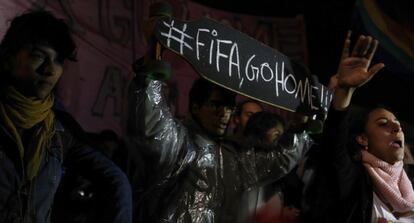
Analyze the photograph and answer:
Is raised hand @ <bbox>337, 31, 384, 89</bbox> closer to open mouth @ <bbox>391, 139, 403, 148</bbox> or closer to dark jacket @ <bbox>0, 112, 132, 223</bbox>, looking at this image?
open mouth @ <bbox>391, 139, 403, 148</bbox>

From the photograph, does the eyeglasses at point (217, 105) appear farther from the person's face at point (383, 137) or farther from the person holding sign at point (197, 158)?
the person's face at point (383, 137)

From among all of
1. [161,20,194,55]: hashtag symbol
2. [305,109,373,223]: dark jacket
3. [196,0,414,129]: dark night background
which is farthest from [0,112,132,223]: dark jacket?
[196,0,414,129]: dark night background

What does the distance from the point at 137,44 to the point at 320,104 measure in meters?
1.78

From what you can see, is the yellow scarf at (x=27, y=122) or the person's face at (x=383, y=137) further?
the person's face at (x=383, y=137)

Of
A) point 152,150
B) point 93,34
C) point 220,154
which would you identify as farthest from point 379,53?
point 152,150

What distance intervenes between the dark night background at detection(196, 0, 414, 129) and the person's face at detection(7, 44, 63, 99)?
3.56 m

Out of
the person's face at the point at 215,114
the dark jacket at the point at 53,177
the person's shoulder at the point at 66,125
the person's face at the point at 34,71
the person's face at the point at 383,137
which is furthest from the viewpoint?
the person's face at the point at 383,137

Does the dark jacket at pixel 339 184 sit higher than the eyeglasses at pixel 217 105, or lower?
lower

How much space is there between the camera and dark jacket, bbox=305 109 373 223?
253cm

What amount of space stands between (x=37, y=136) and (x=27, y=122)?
53 millimetres

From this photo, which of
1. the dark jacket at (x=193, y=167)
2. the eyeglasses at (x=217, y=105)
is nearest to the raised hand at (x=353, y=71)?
the dark jacket at (x=193, y=167)

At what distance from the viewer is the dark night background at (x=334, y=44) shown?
5.28 m

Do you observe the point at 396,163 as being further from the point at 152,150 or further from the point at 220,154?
the point at 152,150

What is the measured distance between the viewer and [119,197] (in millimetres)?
1868
